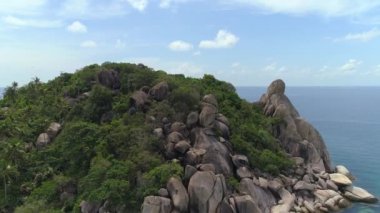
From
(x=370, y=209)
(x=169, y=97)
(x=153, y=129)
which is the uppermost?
(x=169, y=97)

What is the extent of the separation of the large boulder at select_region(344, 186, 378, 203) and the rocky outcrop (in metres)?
5.24

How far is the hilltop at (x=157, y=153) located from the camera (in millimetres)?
40406

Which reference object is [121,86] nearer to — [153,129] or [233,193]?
[153,129]

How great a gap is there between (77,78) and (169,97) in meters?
19.0

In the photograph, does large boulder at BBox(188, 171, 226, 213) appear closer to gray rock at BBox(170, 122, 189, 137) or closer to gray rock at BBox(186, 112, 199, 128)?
gray rock at BBox(170, 122, 189, 137)

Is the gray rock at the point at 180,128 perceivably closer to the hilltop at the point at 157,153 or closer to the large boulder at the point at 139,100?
the hilltop at the point at 157,153

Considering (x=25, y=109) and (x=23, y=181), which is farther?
(x=25, y=109)

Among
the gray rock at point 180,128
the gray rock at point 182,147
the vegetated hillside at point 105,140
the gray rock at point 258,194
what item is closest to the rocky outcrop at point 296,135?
the vegetated hillside at point 105,140

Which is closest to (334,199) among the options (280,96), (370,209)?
(370,209)

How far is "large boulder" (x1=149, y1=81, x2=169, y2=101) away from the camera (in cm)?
5253

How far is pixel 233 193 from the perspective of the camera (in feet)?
143

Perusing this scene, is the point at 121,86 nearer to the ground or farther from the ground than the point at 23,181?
farther from the ground

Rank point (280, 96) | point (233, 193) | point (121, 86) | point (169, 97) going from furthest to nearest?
point (280, 96) < point (121, 86) < point (169, 97) < point (233, 193)

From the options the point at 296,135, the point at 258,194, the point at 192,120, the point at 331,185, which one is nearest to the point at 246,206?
the point at 258,194
